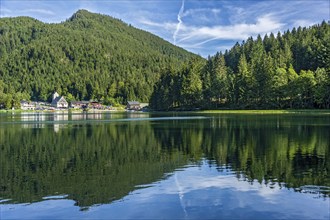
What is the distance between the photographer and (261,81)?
436 feet

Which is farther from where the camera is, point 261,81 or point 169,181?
point 261,81

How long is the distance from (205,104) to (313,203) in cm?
13800

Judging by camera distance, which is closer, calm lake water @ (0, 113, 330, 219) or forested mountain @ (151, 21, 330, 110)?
calm lake water @ (0, 113, 330, 219)

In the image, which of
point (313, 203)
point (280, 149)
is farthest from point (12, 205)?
point (280, 149)

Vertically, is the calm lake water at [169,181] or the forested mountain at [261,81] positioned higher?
the forested mountain at [261,81]

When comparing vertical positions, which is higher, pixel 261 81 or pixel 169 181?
pixel 261 81

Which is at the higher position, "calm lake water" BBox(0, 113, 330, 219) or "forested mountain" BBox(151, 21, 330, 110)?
"forested mountain" BBox(151, 21, 330, 110)

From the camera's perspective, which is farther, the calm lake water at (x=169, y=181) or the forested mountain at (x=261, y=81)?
the forested mountain at (x=261, y=81)

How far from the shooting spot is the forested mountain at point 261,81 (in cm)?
12131

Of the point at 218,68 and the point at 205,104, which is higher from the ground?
the point at 218,68

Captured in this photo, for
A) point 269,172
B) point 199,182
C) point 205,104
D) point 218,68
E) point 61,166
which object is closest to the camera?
point 199,182

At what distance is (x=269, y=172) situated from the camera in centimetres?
2280

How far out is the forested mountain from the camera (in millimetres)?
121312

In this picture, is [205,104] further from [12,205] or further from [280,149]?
[12,205]
